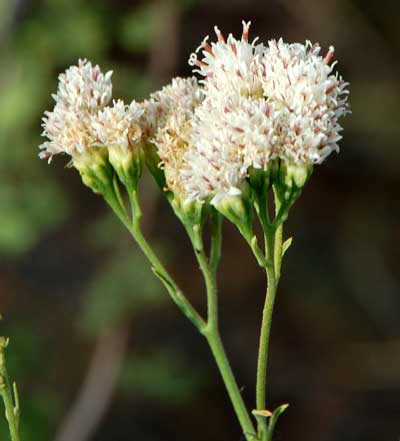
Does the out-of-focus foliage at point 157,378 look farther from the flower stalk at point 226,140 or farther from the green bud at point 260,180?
the green bud at point 260,180

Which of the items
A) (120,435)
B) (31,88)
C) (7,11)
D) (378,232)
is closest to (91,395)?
(120,435)

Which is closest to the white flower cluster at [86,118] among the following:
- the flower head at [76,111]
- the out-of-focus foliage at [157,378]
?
the flower head at [76,111]

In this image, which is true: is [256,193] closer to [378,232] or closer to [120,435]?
[120,435]

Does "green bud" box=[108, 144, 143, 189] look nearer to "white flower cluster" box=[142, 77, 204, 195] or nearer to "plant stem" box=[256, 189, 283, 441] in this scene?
"white flower cluster" box=[142, 77, 204, 195]

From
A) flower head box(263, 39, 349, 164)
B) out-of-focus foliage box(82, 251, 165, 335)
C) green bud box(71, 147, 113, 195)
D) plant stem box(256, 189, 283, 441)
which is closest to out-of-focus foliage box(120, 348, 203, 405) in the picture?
out-of-focus foliage box(82, 251, 165, 335)

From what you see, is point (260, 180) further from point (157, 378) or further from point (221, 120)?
point (157, 378)

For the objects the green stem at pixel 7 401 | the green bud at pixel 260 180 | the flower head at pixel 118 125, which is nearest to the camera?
the green stem at pixel 7 401
